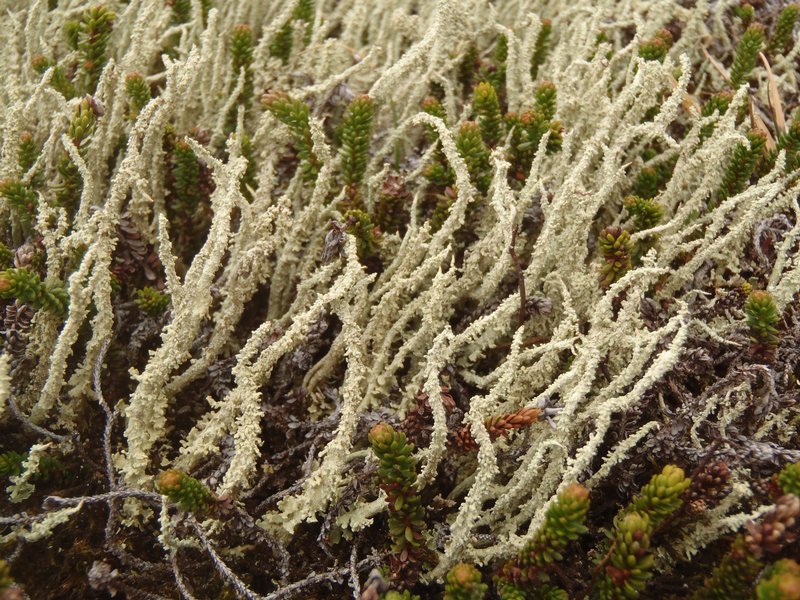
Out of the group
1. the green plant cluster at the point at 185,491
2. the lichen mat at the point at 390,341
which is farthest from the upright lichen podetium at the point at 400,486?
the green plant cluster at the point at 185,491

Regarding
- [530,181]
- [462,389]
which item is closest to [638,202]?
[530,181]

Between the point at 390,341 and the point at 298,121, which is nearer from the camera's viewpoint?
the point at 390,341

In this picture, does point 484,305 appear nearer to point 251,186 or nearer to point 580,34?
point 251,186

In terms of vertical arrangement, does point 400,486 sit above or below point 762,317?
below

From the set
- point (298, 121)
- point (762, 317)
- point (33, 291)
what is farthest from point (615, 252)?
point (33, 291)

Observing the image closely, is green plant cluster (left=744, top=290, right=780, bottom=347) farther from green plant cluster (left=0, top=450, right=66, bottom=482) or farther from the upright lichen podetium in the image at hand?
green plant cluster (left=0, top=450, right=66, bottom=482)

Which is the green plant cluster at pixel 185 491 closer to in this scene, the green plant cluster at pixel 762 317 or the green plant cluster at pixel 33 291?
the green plant cluster at pixel 33 291

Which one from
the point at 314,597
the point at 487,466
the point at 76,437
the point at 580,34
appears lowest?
the point at 314,597

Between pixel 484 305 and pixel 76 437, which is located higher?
Answer: pixel 484 305

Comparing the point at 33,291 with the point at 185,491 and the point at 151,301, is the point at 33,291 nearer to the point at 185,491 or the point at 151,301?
the point at 151,301
